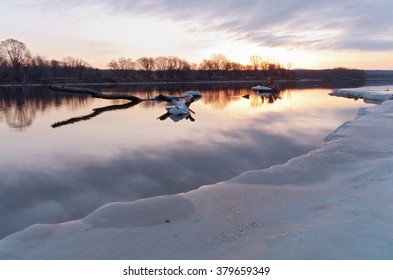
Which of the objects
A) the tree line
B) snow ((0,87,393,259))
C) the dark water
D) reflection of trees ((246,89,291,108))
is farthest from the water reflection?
the tree line

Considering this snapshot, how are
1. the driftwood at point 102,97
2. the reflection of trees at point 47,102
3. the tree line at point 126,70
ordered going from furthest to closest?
the tree line at point 126,70 < the reflection of trees at point 47,102 < the driftwood at point 102,97

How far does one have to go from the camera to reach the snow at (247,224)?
131 inches

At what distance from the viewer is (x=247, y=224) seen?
4039mm

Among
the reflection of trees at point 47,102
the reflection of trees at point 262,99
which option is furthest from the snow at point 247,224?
the reflection of trees at point 262,99

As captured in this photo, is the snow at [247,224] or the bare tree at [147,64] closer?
the snow at [247,224]

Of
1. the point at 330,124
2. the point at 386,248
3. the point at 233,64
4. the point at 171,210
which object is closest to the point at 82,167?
the point at 171,210

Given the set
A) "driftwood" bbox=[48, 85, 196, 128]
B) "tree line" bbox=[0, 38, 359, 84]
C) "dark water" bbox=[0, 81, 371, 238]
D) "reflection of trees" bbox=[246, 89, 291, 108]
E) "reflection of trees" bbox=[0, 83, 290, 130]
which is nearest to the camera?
"dark water" bbox=[0, 81, 371, 238]

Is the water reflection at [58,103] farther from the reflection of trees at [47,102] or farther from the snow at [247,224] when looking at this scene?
the snow at [247,224]

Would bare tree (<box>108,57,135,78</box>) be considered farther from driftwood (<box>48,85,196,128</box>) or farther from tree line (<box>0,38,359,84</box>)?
driftwood (<box>48,85,196,128</box>)

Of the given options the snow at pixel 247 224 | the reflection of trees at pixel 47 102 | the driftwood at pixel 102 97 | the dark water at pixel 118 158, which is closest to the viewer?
the snow at pixel 247 224

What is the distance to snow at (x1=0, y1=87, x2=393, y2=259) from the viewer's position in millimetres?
3326

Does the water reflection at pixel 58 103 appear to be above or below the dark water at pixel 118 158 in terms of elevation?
above
